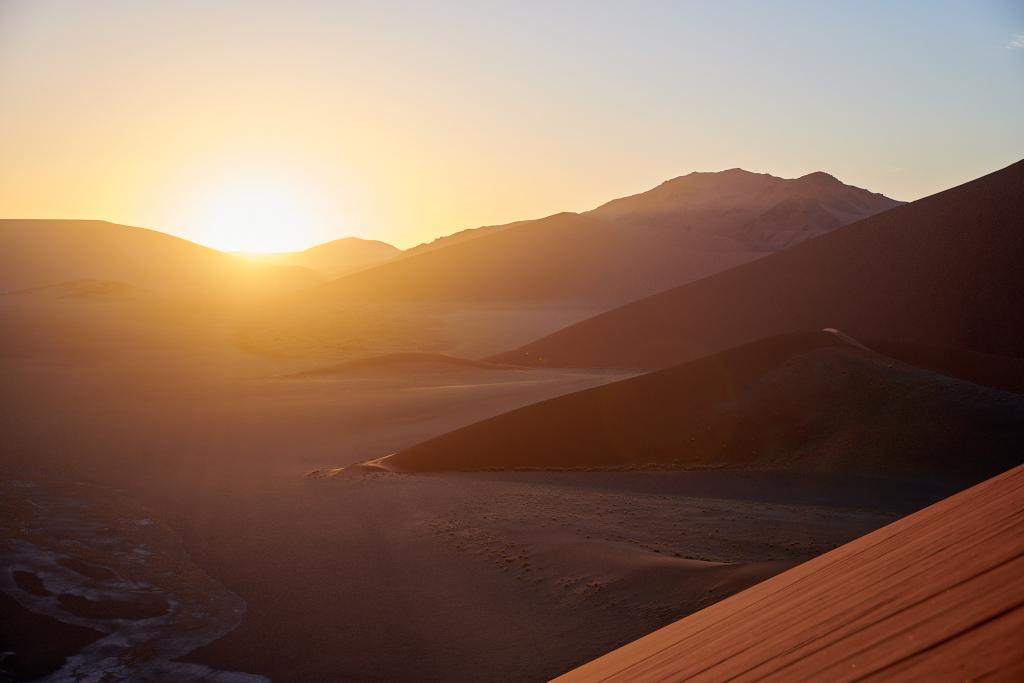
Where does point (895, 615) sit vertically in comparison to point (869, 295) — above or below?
above

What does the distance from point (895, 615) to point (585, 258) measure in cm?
8460

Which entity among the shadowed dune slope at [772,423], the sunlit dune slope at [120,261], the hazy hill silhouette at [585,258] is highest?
the sunlit dune slope at [120,261]

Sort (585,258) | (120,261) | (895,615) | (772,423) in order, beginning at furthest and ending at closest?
(120,261), (585,258), (772,423), (895,615)

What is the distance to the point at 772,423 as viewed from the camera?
15516mm

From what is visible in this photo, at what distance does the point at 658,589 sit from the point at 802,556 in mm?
1988

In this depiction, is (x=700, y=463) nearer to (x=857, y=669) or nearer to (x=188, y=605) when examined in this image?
(x=188, y=605)

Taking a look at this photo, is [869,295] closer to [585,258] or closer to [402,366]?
[402,366]

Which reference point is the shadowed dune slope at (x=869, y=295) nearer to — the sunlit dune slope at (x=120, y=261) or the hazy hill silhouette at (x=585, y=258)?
the hazy hill silhouette at (x=585, y=258)

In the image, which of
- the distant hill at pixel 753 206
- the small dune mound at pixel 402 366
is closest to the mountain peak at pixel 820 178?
the distant hill at pixel 753 206

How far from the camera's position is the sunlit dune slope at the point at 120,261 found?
3401 inches

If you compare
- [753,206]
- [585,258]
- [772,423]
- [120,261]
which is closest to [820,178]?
[753,206]

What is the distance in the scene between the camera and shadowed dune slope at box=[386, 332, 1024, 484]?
13.9 metres

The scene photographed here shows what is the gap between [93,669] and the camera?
22.6 ft

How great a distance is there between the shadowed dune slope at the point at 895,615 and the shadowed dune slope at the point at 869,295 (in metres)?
29.9
